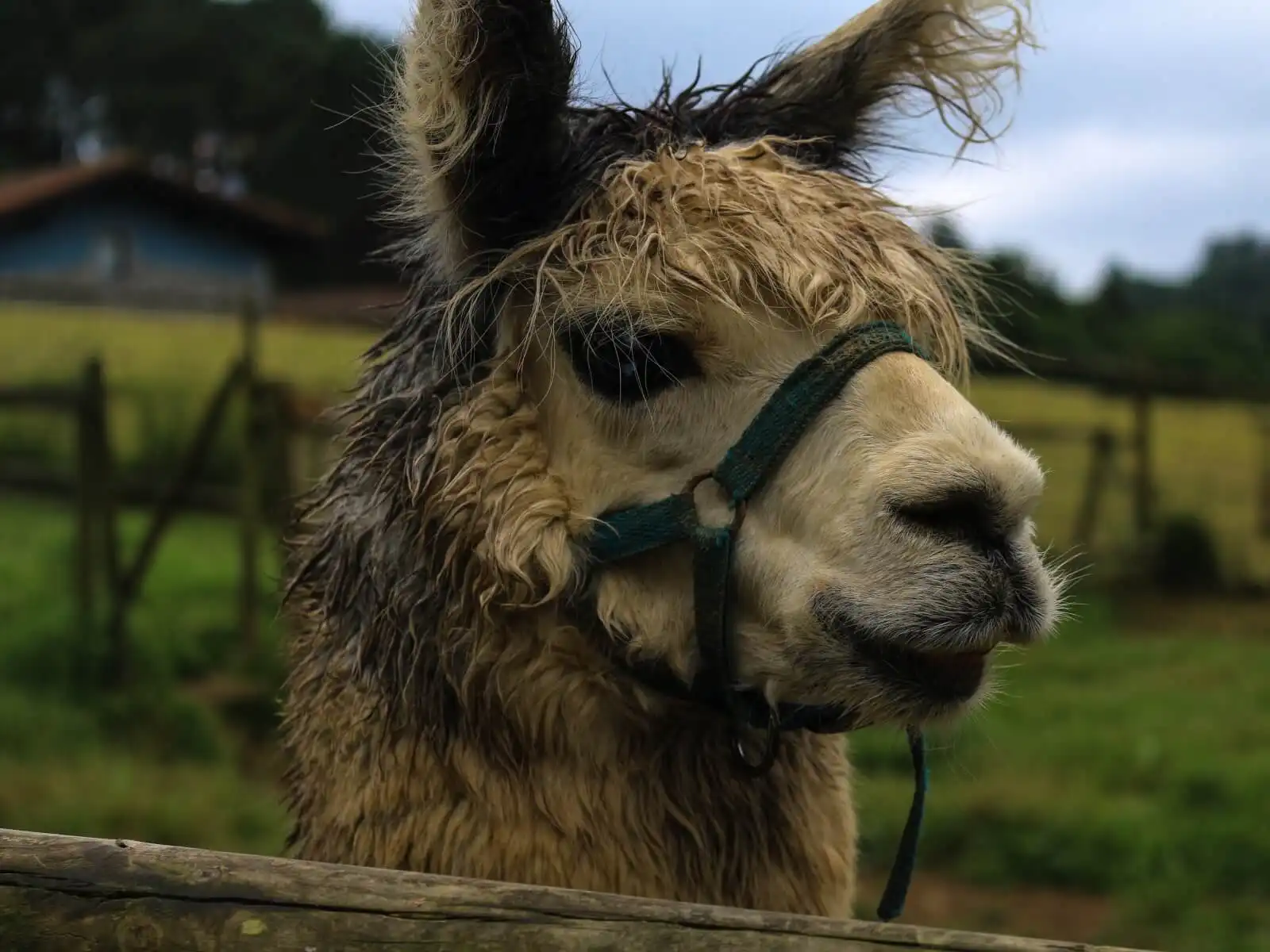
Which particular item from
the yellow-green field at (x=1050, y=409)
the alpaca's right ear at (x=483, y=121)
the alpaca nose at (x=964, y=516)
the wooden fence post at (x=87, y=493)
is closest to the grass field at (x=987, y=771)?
the wooden fence post at (x=87, y=493)

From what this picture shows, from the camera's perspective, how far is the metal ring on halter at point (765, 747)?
6.31ft

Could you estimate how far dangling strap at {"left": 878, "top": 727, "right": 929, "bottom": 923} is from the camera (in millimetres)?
2133

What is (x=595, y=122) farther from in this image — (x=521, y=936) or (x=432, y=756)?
(x=521, y=936)

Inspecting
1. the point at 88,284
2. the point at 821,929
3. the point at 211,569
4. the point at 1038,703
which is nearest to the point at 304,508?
the point at 821,929

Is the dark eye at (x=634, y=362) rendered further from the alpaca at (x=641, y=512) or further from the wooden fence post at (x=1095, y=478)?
the wooden fence post at (x=1095, y=478)

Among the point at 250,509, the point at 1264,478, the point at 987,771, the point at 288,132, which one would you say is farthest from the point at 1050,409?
the point at 250,509

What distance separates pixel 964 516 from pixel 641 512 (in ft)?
1.71

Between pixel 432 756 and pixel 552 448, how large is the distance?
57 centimetres

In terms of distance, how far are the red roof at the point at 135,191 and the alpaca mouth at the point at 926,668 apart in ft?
63.3

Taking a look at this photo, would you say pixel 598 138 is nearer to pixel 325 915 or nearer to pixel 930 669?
pixel 930 669

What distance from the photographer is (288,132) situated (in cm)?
1134

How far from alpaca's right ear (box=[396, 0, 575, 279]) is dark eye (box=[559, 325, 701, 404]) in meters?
0.27

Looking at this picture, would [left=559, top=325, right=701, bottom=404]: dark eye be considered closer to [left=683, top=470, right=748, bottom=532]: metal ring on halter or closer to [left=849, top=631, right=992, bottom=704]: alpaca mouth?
[left=683, top=470, right=748, bottom=532]: metal ring on halter

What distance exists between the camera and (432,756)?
6.84ft
